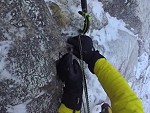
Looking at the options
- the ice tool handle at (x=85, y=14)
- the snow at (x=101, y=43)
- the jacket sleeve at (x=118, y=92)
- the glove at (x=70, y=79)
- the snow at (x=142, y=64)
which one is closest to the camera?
the jacket sleeve at (x=118, y=92)

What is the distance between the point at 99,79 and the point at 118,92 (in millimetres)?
195

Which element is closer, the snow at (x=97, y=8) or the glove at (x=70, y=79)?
the glove at (x=70, y=79)

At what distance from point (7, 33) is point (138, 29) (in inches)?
61.7

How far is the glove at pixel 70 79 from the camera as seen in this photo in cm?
201

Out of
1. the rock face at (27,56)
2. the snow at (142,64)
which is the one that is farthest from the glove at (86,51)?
the snow at (142,64)

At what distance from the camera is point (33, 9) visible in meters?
1.96

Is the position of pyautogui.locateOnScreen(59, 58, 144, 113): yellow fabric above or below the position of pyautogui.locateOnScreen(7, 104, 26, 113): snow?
above

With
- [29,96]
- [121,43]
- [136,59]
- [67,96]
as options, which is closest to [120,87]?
[67,96]

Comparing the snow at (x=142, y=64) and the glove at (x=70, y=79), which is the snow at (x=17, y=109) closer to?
the glove at (x=70, y=79)

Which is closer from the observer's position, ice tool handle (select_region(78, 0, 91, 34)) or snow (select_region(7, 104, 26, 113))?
snow (select_region(7, 104, 26, 113))

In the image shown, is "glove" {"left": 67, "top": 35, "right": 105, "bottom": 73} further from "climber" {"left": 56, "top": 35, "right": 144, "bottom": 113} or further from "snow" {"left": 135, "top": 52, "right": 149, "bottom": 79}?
"snow" {"left": 135, "top": 52, "right": 149, "bottom": 79}

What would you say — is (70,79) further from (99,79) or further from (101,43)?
(101,43)

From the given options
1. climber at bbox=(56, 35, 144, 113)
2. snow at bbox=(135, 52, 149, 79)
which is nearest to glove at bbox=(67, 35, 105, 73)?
climber at bbox=(56, 35, 144, 113)

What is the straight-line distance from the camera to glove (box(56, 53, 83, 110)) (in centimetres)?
201
